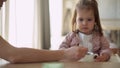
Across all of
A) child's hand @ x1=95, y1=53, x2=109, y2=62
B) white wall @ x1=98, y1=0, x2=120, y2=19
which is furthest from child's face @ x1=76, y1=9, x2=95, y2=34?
white wall @ x1=98, y1=0, x2=120, y2=19

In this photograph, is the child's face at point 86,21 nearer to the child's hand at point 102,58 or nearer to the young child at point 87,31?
the young child at point 87,31

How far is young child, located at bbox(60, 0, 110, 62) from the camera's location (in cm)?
184

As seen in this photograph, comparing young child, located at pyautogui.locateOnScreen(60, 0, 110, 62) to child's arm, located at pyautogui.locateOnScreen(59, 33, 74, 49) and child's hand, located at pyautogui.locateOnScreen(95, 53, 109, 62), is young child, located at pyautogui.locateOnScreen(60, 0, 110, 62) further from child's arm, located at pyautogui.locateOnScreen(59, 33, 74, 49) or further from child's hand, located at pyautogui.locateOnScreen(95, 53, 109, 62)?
child's hand, located at pyautogui.locateOnScreen(95, 53, 109, 62)

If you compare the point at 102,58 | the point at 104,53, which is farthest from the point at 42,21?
the point at 102,58

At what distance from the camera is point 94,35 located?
6.24 feet

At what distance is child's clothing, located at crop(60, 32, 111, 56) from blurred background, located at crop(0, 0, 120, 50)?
2.39ft

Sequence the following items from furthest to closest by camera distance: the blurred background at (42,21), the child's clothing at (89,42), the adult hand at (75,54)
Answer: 1. the blurred background at (42,21)
2. the child's clothing at (89,42)
3. the adult hand at (75,54)

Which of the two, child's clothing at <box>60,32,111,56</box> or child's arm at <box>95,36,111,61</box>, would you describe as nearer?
child's arm at <box>95,36,111,61</box>

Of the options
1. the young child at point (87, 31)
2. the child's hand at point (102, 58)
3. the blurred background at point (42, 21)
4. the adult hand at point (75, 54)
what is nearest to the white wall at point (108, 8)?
the blurred background at point (42, 21)

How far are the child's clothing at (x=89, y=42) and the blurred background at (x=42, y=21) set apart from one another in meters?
0.73

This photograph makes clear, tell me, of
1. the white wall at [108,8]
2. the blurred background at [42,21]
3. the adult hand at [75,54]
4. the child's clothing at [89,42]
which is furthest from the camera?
the white wall at [108,8]

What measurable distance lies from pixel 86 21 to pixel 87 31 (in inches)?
3.1

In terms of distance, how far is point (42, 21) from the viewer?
10.8 feet

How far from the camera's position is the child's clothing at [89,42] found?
1.82m
